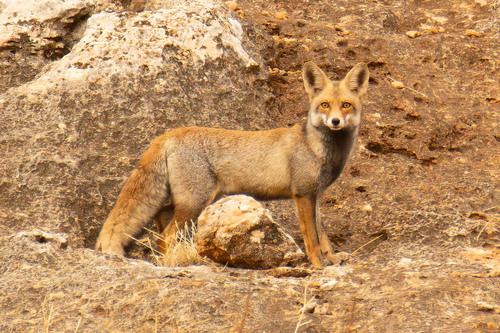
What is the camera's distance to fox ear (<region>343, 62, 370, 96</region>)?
6961mm

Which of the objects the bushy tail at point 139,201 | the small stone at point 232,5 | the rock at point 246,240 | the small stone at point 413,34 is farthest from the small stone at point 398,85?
the rock at point 246,240

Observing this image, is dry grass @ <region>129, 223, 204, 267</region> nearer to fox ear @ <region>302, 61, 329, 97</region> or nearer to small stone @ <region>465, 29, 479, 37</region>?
fox ear @ <region>302, 61, 329, 97</region>

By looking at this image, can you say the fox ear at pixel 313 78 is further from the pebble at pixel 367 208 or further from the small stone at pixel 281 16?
the small stone at pixel 281 16

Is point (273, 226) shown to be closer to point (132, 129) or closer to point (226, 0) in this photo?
point (132, 129)

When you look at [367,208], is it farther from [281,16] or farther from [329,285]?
[281,16]

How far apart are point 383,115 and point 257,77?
6.19 ft

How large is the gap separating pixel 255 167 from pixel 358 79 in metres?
1.54

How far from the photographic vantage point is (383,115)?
8695 mm

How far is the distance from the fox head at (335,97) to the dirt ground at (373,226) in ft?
4.05

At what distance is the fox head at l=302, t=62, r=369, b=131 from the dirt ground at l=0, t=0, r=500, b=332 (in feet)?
4.05

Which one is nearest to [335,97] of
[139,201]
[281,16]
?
[139,201]

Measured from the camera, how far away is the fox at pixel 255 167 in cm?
658

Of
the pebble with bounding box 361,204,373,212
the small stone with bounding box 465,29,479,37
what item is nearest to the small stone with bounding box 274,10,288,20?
the small stone with bounding box 465,29,479,37

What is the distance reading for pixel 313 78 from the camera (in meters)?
7.02
